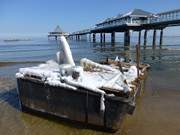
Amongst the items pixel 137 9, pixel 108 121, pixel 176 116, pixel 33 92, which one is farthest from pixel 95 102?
pixel 137 9

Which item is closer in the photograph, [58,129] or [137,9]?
[58,129]

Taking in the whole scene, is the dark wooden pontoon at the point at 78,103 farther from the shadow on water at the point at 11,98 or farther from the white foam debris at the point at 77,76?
the shadow on water at the point at 11,98

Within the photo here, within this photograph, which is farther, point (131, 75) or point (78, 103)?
point (131, 75)

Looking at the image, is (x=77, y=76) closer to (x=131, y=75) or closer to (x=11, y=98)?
(x=131, y=75)

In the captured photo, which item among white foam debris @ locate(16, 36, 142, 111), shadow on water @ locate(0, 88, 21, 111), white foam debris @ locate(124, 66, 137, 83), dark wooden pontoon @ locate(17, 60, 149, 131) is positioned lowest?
shadow on water @ locate(0, 88, 21, 111)

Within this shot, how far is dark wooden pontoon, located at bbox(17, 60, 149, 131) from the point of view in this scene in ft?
24.1

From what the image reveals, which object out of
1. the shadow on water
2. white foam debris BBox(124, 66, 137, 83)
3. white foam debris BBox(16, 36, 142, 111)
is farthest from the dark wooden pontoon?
the shadow on water

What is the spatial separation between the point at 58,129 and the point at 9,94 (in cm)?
526

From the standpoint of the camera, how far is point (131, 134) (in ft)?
25.2

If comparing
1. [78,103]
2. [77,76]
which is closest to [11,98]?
[77,76]

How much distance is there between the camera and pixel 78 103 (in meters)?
7.87

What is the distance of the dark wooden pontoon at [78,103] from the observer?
7.34 metres

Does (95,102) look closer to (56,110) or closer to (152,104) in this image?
(56,110)

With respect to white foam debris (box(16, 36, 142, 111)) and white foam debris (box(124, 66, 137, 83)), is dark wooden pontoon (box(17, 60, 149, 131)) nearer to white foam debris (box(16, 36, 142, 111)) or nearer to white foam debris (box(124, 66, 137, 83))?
white foam debris (box(16, 36, 142, 111))
